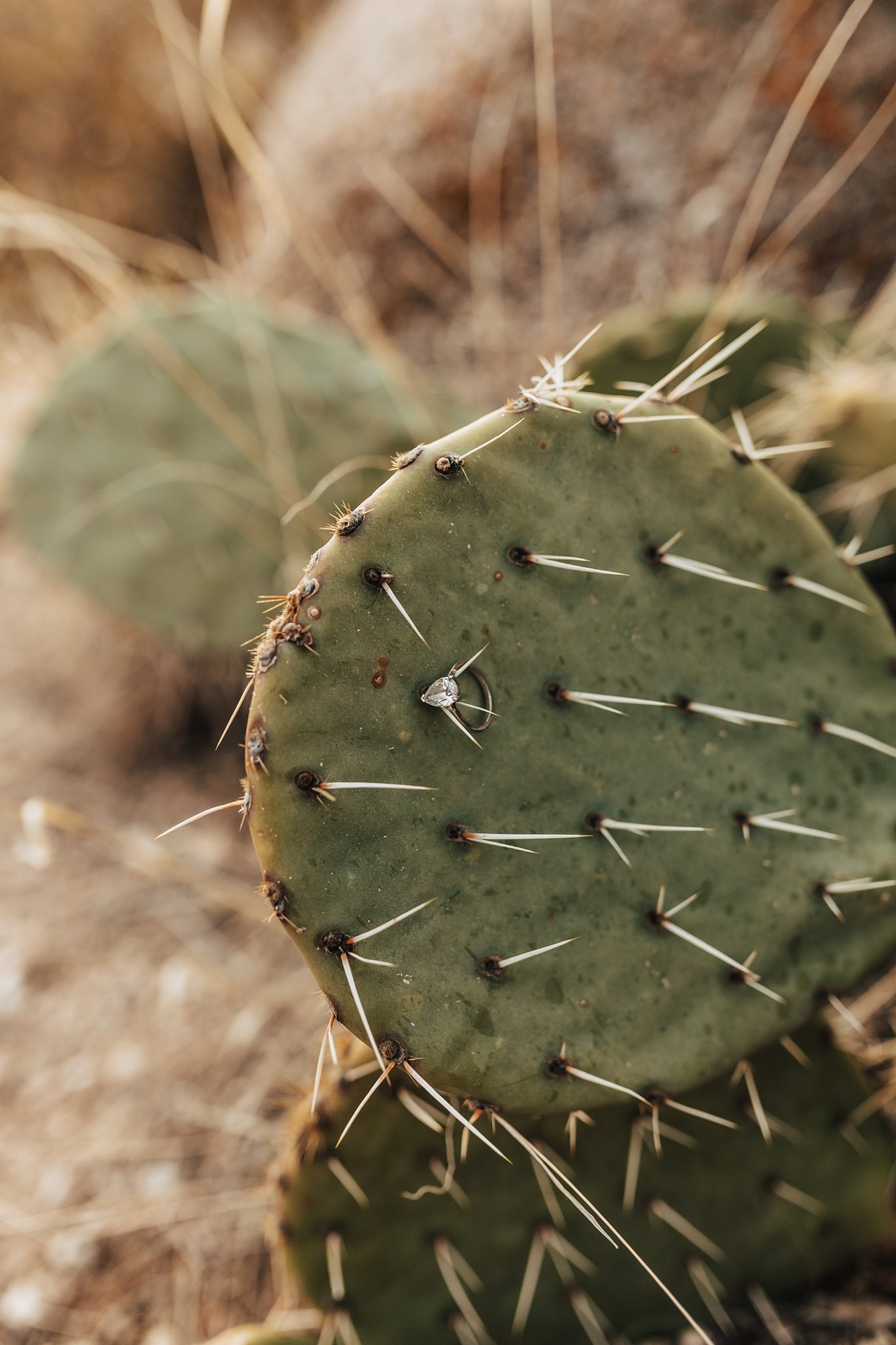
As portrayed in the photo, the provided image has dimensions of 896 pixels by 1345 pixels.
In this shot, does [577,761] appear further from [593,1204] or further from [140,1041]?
[140,1041]

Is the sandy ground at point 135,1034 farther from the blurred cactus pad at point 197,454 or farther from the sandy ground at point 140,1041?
the blurred cactus pad at point 197,454

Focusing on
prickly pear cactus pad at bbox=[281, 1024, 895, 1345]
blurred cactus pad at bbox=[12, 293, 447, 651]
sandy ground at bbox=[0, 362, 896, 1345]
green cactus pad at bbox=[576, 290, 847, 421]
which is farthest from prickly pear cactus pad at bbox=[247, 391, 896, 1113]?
blurred cactus pad at bbox=[12, 293, 447, 651]

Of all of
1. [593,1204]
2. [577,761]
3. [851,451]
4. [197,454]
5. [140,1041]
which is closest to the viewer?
[577,761]

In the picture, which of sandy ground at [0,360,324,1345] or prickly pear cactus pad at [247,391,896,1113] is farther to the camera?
sandy ground at [0,360,324,1345]

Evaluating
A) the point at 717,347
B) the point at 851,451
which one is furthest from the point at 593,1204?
the point at 717,347

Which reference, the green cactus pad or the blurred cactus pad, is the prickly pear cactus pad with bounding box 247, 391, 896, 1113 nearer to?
the green cactus pad

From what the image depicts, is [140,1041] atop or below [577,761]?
below
